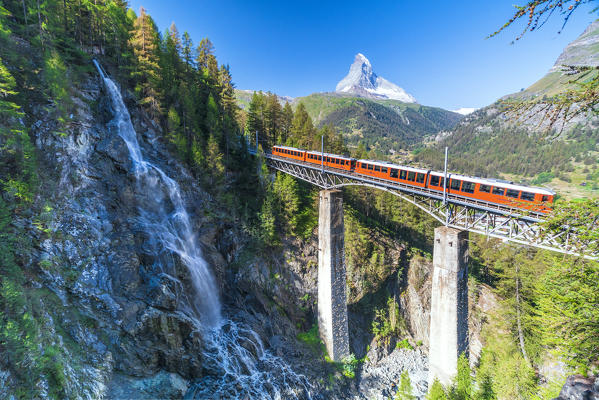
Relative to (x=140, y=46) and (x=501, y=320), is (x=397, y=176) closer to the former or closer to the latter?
(x=501, y=320)

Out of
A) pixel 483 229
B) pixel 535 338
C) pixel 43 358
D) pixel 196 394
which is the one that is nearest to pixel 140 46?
pixel 43 358

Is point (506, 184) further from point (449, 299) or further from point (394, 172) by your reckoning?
point (449, 299)

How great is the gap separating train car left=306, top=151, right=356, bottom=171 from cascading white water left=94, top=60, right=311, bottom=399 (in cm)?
1389

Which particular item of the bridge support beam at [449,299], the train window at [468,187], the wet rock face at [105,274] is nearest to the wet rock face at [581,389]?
the bridge support beam at [449,299]

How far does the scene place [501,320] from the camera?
907 inches

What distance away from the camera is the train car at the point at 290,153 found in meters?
30.8

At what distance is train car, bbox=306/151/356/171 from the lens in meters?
26.0

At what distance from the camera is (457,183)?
18.8 metres

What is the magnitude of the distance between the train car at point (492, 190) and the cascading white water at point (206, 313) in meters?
18.2

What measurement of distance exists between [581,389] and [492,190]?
12.2m

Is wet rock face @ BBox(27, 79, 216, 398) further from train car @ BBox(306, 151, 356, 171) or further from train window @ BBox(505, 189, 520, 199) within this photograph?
train window @ BBox(505, 189, 520, 199)

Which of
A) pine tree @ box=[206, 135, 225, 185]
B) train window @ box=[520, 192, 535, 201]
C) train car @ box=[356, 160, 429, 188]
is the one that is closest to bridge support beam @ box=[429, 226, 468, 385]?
train window @ box=[520, 192, 535, 201]

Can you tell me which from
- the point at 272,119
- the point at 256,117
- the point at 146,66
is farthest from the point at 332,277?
the point at 146,66

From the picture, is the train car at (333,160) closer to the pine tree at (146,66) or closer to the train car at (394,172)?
the train car at (394,172)
